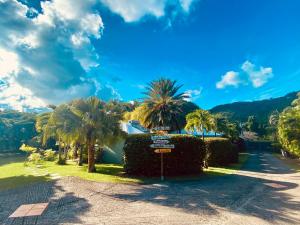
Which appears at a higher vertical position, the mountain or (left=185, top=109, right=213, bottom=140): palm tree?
the mountain

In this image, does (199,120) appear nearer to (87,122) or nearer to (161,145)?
(161,145)

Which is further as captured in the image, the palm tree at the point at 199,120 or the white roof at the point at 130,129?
the white roof at the point at 130,129

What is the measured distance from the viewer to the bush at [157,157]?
48.1 feet

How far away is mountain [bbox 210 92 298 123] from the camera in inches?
3642

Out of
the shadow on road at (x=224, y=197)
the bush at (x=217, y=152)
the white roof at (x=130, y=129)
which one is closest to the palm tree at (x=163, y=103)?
A: the white roof at (x=130, y=129)

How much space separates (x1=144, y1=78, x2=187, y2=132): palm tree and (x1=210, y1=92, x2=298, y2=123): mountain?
64.7m

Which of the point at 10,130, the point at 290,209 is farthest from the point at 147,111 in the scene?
the point at 10,130

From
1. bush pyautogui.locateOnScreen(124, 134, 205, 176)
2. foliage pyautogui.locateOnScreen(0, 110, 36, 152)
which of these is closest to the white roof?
bush pyautogui.locateOnScreen(124, 134, 205, 176)

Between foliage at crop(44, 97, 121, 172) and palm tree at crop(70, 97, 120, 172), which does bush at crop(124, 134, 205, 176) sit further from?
foliage at crop(44, 97, 121, 172)

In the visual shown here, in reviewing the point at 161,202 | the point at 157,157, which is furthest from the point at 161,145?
the point at 161,202

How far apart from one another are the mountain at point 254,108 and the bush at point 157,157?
7943cm

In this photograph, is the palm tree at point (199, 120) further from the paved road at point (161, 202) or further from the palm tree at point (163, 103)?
the paved road at point (161, 202)

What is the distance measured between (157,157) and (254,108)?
96070mm

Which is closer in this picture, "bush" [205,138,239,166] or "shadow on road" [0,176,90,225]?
"shadow on road" [0,176,90,225]
